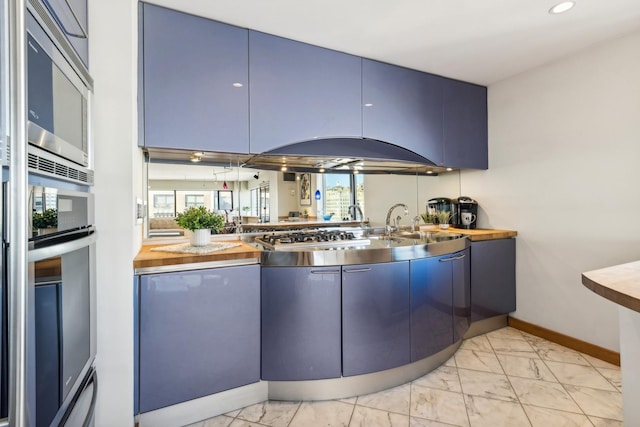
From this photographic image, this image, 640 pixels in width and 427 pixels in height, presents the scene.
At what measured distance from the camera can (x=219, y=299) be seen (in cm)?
165

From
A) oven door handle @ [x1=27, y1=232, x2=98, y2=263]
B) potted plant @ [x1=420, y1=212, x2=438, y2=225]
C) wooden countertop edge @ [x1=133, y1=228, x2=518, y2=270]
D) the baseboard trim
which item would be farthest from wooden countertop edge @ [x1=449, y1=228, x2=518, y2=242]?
oven door handle @ [x1=27, y1=232, x2=98, y2=263]

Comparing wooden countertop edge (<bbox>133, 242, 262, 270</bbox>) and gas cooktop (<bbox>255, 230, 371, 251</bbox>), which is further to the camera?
gas cooktop (<bbox>255, 230, 371, 251</bbox>)

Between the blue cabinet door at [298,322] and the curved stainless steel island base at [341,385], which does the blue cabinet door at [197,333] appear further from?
the curved stainless steel island base at [341,385]

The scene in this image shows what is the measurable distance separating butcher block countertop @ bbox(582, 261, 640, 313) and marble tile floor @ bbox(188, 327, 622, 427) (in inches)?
36.8

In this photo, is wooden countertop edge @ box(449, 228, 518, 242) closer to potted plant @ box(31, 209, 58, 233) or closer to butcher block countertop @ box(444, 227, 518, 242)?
butcher block countertop @ box(444, 227, 518, 242)

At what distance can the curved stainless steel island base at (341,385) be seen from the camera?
184 cm

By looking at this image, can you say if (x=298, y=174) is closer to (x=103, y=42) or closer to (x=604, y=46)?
(x=103, y=42)

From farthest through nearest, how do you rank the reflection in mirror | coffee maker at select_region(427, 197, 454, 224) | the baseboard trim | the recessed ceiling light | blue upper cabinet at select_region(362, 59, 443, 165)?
coffee maker at select_region(427, 197, 454, 224), blue upper cabinet at select_region(362, 59, 443, 165), the baseboard trim, the reflection in mirror, the recessed ceiling light

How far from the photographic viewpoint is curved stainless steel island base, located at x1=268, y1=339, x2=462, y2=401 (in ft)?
6.04

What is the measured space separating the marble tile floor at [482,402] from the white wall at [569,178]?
0.47 metres

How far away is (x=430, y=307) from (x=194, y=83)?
2.02 meters

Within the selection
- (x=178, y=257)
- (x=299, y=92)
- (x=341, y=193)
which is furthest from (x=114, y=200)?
(x=341, y=193)

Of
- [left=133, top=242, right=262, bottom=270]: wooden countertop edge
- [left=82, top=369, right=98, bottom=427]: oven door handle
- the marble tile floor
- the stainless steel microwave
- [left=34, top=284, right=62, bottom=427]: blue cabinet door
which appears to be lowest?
the marble tile floor

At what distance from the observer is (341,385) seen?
187 centimetres
